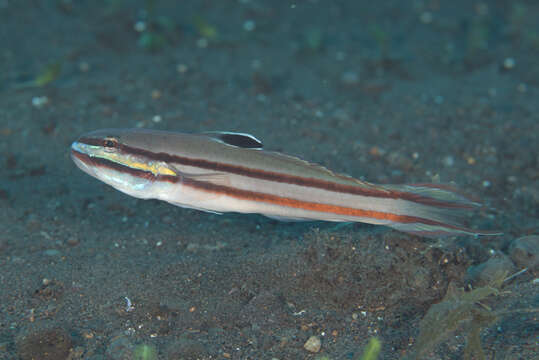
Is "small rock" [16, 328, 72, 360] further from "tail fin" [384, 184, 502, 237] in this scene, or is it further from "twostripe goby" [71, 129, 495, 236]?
"tail fin" [384, 184, 502, 237]

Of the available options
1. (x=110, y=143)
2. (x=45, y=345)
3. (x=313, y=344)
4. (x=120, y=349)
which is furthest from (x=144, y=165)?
(x=313, y=344)

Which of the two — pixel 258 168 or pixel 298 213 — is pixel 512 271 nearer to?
pixel 298 213

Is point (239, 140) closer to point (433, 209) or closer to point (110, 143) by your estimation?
point (110, 143)

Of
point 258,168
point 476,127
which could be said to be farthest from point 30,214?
point 476,127

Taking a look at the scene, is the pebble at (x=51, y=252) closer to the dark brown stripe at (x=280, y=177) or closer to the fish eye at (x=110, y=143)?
the dark brown stripe at (x=280, y=177)

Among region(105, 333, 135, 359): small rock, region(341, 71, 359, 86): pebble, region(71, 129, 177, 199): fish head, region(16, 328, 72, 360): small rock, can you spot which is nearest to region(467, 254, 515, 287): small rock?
region(71, 129, 177, 199): fish head

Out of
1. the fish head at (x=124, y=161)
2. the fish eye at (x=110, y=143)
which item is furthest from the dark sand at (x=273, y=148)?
the fish eye at (x=110, y=143)

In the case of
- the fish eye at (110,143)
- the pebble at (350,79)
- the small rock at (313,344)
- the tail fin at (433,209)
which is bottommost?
the pebble at (350,79)
